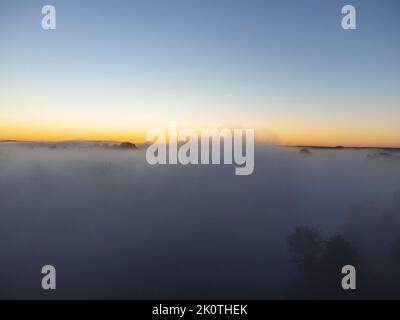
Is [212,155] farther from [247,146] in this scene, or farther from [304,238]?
[304,238]

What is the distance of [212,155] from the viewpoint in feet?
16.1
